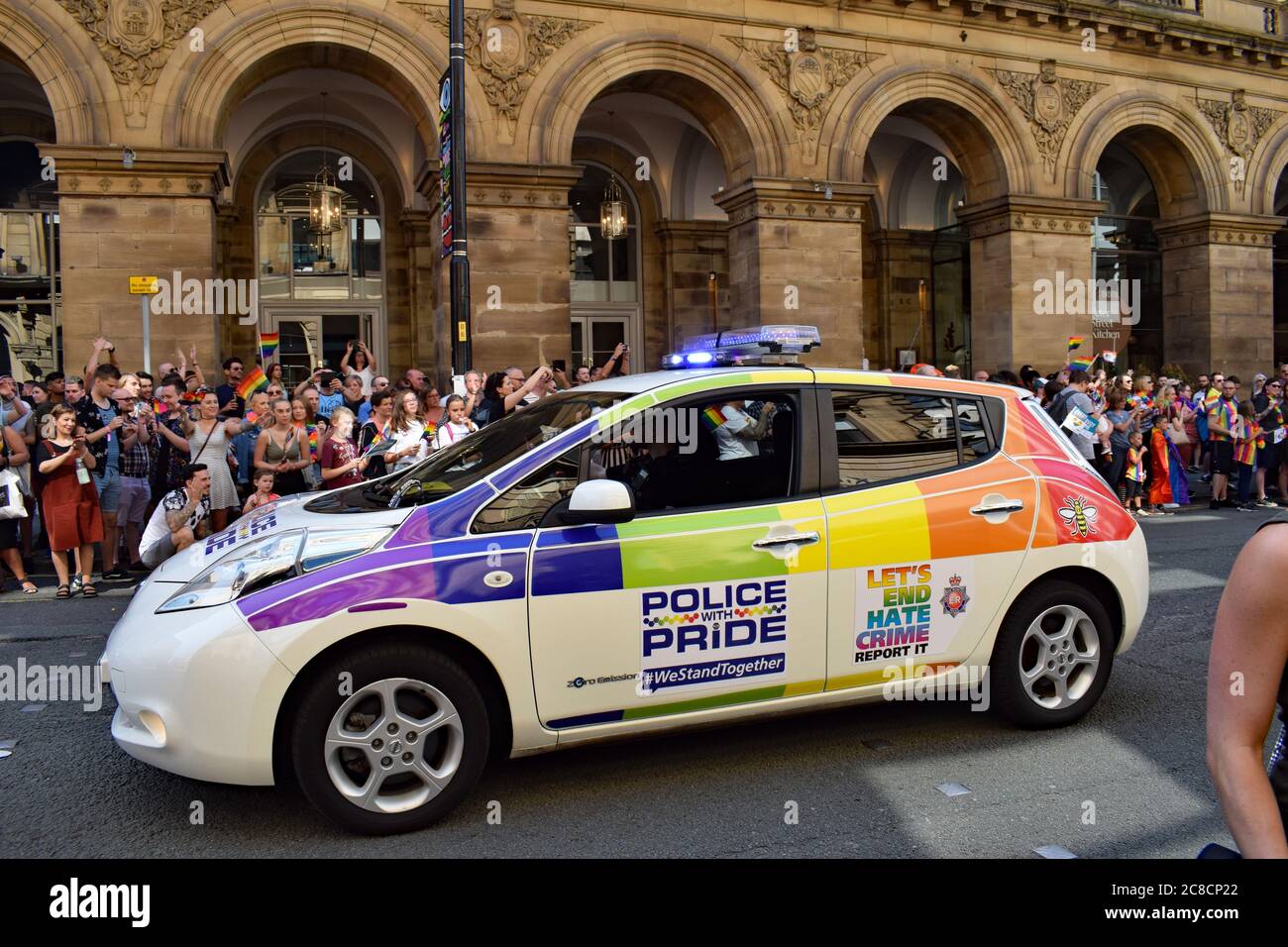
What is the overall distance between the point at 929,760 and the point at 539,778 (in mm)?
1768

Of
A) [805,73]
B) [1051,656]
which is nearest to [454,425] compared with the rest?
[1051,656]

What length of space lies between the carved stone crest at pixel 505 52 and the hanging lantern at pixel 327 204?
5.93m

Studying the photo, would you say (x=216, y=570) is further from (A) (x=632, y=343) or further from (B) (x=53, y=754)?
(A) (x=632, y=343)

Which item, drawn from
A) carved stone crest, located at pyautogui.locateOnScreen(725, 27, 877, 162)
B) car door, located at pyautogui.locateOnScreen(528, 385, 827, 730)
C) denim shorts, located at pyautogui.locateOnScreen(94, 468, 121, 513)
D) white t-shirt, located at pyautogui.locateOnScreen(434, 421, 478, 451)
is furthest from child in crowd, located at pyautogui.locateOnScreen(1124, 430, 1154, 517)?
denim shorts, located at pyautogui.locateOnScreen(94, 468, 121, 513)

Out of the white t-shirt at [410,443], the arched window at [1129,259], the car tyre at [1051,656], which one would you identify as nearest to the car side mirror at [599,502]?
the car tyre at [1051,656]

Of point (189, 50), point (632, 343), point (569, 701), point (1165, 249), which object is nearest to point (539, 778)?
point (569, 701)

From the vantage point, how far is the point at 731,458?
486cm

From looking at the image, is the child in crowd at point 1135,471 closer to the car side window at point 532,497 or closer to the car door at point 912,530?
the car door at point 912,530

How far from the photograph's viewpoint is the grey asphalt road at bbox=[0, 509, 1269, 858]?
3.98m

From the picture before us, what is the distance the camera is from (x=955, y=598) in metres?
4.90

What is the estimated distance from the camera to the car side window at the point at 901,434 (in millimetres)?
4910

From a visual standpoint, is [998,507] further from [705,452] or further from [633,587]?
[633,587]
